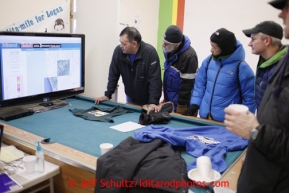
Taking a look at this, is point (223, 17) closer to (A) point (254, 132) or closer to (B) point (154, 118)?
(B) point (154, 118)

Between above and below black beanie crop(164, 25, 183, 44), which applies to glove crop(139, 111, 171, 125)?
below

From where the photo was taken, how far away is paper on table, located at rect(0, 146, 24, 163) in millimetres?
1532

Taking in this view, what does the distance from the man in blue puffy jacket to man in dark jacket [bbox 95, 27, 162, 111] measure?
501 millimetres

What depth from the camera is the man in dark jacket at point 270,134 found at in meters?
0.91

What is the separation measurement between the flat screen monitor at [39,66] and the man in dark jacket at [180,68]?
2.99 feet

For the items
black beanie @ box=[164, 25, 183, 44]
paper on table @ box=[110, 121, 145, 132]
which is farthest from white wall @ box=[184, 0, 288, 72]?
paper on table @ box=[110, 121, 145, 132]

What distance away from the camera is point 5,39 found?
2.04m

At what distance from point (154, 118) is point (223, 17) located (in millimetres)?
2327

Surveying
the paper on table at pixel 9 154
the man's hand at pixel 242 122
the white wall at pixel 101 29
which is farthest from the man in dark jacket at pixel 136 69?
the man's hand at pixel 242 122

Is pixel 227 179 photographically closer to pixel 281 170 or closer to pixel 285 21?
pixel 281 170

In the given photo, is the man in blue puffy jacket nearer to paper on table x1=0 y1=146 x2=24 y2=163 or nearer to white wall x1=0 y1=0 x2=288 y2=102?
white wall x1=0 y1=0 x2=288 y2=102

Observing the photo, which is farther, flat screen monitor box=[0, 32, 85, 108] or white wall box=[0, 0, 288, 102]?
white wall box=[0, 0, 288, 102]

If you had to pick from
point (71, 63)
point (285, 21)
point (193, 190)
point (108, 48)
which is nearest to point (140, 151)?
point (193, 190)

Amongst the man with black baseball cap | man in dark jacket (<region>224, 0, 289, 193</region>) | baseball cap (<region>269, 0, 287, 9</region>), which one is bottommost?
man in dark jacket (<region>224, 0, 289, 193</region>)
